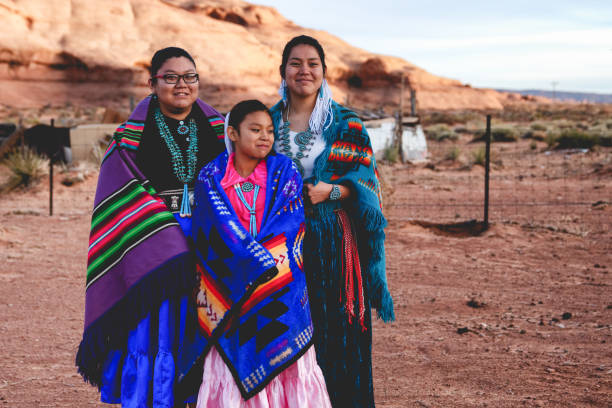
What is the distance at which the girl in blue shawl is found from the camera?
2475 mm

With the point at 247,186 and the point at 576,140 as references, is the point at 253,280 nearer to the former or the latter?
the point at 247,186

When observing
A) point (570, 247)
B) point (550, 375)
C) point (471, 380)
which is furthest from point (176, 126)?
point (570, 247)

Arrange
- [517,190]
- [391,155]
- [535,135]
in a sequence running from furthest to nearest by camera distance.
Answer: [535,135]
[391,155]
[517,190]

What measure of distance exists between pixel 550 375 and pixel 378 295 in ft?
5.81

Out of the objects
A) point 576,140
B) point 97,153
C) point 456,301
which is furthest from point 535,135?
point 456,301

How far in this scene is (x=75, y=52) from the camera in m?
44.0

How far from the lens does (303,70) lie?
288 centimetres

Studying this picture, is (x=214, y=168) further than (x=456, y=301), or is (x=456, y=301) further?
(x=456, y=301)

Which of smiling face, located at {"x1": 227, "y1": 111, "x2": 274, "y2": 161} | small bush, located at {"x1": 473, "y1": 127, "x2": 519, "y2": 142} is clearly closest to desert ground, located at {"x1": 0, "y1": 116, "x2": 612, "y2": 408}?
smiling face, located at {"x1": 227, "y1": 111, "x2": 274, "y2": 161}

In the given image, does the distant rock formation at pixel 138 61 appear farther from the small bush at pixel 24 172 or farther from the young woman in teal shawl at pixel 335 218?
the young woman in teal shawl at pixel 335 218

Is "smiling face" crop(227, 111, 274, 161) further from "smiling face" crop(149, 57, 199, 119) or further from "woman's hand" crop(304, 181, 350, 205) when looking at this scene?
"smiling face" crop(149, 57, 199, 119)

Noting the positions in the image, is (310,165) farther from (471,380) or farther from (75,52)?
(75,52)

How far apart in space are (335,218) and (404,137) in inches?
602

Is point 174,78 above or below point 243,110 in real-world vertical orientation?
above
